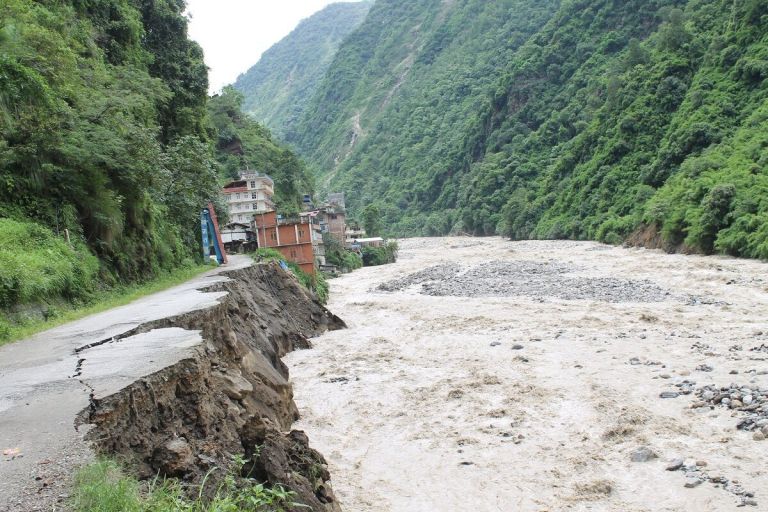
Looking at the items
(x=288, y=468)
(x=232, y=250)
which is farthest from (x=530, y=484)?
(x=232, y=250)

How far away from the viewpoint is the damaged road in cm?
458

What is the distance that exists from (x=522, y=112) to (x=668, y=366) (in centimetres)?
9823

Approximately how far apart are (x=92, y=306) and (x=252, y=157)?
6083 cm

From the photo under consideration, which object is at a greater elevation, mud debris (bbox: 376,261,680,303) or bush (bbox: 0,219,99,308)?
bush (bbox: 0,219,99,308)

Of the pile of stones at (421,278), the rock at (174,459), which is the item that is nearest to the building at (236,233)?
the pile of stones at (421,278)

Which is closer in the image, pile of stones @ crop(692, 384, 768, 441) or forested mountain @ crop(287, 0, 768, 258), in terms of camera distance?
pile of stones @ crop(692, 384, 768, 441)

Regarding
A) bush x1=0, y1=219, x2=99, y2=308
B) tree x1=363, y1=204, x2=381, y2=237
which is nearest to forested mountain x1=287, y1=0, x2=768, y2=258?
tree x1=363, y1=204, x2=381, y2=237

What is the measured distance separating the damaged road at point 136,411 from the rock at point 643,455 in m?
5.19

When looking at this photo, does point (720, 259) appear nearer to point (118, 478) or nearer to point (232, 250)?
point (232, 250)

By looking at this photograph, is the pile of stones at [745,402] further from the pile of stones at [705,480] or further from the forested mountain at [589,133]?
the forested mountain at [589,133]

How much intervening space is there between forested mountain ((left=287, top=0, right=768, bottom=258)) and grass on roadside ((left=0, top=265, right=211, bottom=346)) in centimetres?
3016

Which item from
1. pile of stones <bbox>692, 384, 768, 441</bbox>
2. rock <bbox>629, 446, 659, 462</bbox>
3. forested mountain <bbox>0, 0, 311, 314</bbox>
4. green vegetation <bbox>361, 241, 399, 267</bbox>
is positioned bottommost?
green vegetation <bbox>361, 241, 399, 267</bbox>

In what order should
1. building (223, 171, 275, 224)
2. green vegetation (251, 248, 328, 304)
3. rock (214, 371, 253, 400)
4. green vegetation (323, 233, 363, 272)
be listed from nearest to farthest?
rock (214, 371, 253, 400) → green vegetation (251, 248, 328, 304) → green vegetation (323, 233, 363, 272) → building (223, 171, 275, 224)

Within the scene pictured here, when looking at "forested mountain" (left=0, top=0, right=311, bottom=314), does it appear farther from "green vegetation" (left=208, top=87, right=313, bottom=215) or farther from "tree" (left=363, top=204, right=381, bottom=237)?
"tree" (left=363, top=204, right=381, bottom=237)
